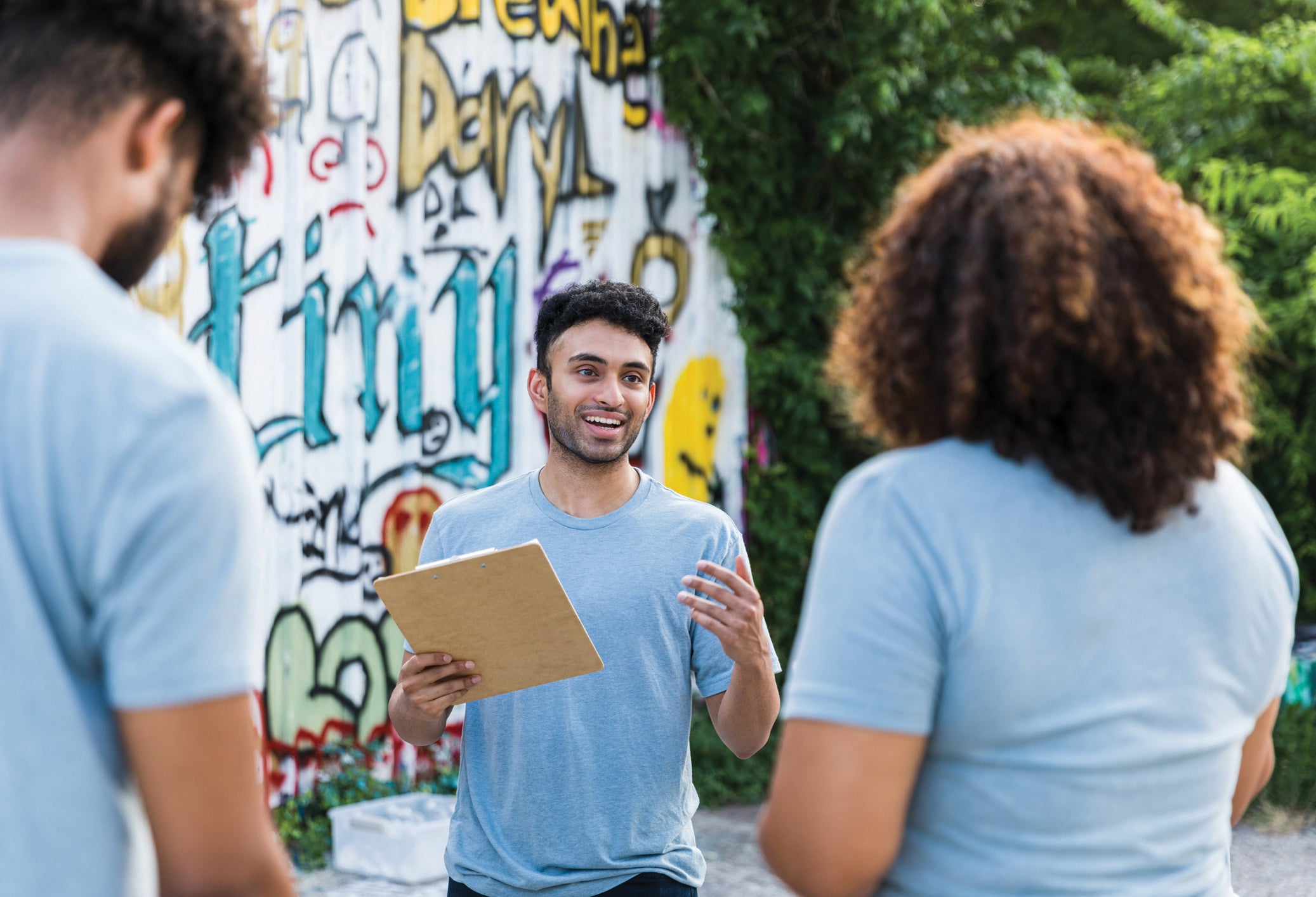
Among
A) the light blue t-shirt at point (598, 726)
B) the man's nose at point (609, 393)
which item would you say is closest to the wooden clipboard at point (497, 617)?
the light blue t-shirt at point (598, 726)

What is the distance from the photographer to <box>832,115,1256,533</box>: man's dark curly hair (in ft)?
4.59

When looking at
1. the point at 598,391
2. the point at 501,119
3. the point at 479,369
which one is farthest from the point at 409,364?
the point at 598,391

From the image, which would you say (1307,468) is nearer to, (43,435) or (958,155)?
(958,155)

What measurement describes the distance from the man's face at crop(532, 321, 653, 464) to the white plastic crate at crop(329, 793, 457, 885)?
2.29m

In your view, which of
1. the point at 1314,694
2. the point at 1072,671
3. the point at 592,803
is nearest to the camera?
the point at 1072,671

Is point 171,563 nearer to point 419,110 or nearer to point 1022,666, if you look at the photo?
point 1022,666

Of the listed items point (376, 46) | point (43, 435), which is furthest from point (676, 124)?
point (43, 435)

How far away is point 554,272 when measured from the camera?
630 centimetres

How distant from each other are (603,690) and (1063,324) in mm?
1497

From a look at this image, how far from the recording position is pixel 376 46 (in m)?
5.72

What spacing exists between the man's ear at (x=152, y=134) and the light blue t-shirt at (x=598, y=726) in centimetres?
153

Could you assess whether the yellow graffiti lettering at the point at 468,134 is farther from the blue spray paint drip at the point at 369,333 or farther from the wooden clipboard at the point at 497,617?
the wooden clipboard at the point at 497,617

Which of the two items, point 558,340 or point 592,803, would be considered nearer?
point 592,803

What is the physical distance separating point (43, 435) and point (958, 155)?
107 centimetres
